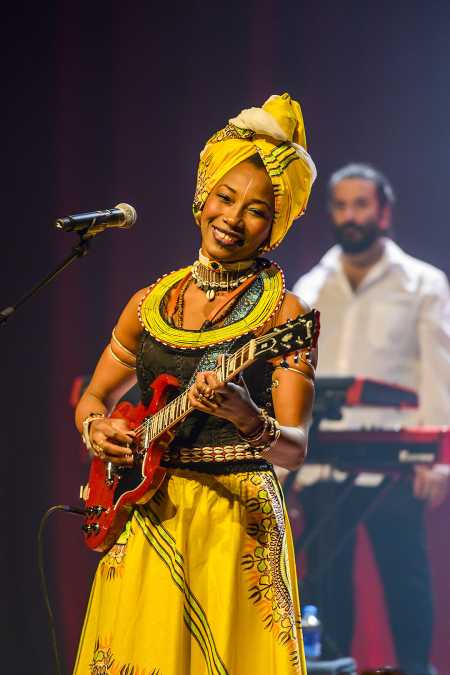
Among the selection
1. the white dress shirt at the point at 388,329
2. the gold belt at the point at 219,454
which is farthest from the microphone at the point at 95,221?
the white dress shirt at the point at 388,329

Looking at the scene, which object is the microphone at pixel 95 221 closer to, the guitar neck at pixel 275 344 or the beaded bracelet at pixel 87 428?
the beaded bracelet at pixel 87 428

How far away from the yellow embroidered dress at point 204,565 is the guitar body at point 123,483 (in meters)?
0.04

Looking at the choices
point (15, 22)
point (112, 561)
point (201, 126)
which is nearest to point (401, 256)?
point (201, 126)

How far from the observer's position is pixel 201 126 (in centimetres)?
538

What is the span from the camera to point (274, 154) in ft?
8.36

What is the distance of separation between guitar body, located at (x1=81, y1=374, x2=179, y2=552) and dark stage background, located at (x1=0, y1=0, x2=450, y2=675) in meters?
2.76

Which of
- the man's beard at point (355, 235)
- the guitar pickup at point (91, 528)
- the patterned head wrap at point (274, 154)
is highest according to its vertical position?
the man's beard at point (355, 235)

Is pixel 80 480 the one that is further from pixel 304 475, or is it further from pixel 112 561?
pixel 112 561

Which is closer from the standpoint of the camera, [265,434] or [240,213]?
[265,434]

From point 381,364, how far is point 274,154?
9.37ft

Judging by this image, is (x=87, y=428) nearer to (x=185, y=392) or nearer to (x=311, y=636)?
(x=185, y=392)

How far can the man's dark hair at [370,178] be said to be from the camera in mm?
5348

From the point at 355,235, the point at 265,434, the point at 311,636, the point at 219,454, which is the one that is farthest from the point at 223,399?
the point at 355,235

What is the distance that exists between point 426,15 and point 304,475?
2.56 meters
